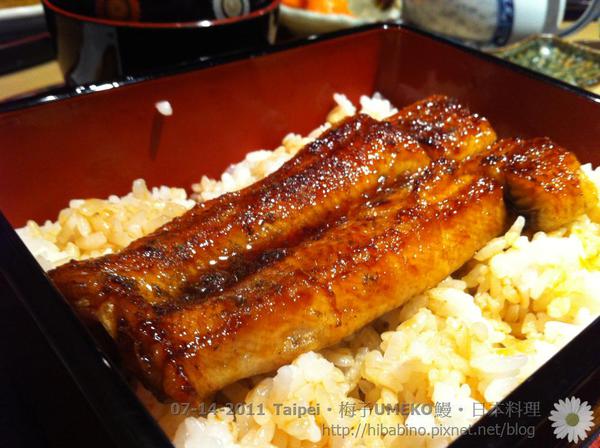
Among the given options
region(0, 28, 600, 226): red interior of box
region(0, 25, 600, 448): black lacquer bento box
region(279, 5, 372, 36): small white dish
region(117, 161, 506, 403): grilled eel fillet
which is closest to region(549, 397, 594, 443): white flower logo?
region(0, 25, 600, 448): black lacquer bento box

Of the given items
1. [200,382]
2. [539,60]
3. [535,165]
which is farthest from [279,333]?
[539,60]

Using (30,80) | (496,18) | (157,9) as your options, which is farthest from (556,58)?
(30,80)

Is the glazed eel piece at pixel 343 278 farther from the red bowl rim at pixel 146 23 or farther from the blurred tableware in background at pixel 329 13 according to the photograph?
the blurred tableware in background at pixel 329 13

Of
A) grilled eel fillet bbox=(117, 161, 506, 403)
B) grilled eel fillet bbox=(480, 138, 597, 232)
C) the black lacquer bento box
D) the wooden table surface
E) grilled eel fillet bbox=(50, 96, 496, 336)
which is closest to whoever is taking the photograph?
the black lacquer bento box

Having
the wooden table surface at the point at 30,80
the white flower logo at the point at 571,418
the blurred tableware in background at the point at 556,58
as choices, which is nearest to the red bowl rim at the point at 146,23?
the wooden table surface at the point at 30,80

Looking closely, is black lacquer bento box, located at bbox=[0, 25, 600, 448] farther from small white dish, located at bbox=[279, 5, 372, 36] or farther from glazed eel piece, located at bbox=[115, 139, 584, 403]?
small white dish, located at bbox=[279, 5, 372, 36]

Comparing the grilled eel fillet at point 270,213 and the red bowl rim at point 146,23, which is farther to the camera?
the red bowl rim at point 146,23

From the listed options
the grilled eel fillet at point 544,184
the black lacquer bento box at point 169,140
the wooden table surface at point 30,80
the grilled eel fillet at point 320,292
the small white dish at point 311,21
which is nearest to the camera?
the black lacquer bento box at point 169,140

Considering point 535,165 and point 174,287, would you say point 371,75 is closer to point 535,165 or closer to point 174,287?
point 535,165

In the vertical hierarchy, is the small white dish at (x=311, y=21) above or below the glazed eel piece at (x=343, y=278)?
above
